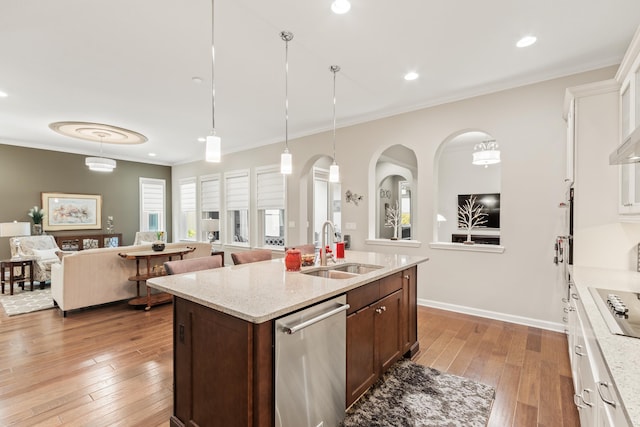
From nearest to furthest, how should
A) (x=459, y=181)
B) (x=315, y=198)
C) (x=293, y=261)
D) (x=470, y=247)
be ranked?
(x=293, y=261), (x=470, y=247), (x=315, y=198), (x=459, y=181)

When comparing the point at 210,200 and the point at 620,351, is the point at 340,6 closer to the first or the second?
the point at 620,351

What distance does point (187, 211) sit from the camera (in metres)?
8.31

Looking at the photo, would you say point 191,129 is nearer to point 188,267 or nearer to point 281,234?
point 281,234

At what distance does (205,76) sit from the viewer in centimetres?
347

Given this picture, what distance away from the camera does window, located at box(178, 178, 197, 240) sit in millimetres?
8180

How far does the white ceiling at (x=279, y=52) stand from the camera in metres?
2.33

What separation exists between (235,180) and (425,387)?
19.6ft

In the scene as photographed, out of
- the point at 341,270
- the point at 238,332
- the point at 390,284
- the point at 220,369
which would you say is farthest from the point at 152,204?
the point at 238,332

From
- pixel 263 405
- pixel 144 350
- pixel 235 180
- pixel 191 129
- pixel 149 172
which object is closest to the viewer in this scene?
pixel 263 405

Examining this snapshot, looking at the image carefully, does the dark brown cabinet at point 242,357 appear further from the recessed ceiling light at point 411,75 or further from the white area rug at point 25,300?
the white area rug at point 25,300

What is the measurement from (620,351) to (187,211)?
28.6 ft

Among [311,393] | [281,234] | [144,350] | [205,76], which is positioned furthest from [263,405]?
[281,234]

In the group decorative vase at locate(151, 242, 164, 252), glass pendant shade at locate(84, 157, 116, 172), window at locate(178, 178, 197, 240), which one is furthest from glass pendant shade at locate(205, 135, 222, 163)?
window at locate(178, 178, 197, 240)

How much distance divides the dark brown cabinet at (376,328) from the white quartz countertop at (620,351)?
1.18m
